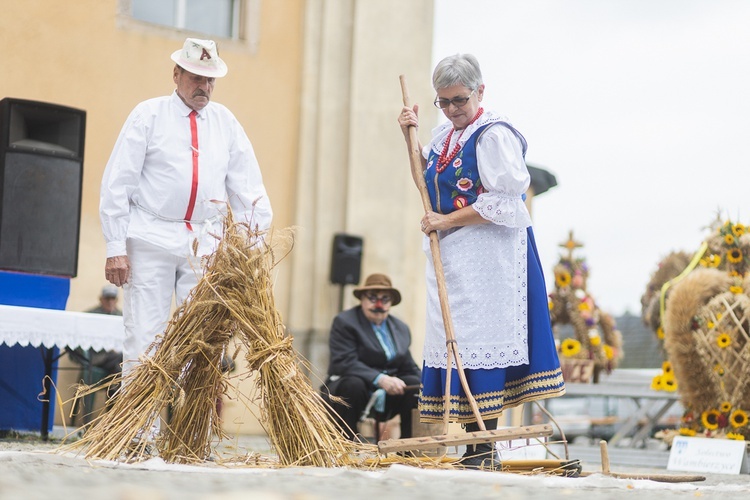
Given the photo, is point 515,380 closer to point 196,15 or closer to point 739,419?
point 739,419

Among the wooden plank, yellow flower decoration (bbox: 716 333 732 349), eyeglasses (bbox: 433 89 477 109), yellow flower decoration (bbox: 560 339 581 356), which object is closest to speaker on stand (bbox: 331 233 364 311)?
yellow flower decoration (bbox: 560 339 581 356)

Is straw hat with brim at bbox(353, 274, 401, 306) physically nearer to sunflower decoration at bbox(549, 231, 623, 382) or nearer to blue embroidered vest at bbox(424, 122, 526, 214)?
blue embroidered vest at bbox(424, 122, 526, 214)

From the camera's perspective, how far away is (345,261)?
444 inches

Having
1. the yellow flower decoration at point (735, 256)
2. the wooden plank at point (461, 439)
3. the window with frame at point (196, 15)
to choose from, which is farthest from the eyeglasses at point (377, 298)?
the window with frame at point (196, 15)

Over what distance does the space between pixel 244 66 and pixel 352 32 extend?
1.17 meters

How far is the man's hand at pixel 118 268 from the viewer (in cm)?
547

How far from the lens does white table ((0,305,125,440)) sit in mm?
6445

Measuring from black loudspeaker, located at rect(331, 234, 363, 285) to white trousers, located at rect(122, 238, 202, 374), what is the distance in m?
5.60

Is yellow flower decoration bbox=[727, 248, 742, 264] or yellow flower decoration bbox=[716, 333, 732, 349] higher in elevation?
yellow flower decoration bbox=[727, 248, 742, 264]

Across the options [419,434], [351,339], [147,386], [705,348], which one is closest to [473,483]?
[147,386]

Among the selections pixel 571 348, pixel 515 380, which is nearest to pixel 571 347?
pixel 571 348

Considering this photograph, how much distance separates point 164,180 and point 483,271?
1534 mm

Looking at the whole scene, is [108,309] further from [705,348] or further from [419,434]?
[705,348]

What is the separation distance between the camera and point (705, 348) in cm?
832
